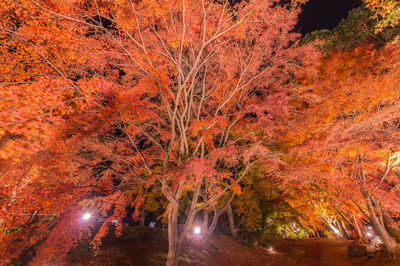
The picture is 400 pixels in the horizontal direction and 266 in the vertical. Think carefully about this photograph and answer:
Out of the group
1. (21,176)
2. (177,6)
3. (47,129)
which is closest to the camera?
(47,129)

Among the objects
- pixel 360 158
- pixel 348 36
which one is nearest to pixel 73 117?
pixel 360 158

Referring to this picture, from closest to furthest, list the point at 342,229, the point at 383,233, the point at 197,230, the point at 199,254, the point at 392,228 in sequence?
the point at 383,233 < the point at 392,228 < the point at 199,254 < the point at 197,230 < the point at 342,229

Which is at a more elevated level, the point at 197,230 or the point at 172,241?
the point at 197,230

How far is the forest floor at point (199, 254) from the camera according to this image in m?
6.93

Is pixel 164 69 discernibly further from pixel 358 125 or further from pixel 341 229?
pixel 341 229

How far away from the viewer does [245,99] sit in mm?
8438

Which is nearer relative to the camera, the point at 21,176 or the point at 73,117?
the point at 73,117

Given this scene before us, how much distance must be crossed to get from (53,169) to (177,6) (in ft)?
27.8

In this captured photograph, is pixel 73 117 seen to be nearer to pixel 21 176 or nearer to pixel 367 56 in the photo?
pixel 21 176

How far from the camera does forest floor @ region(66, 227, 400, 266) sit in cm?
693

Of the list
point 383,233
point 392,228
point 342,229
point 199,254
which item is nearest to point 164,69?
point 199,254

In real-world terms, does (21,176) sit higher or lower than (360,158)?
lower

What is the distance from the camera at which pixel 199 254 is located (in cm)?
851

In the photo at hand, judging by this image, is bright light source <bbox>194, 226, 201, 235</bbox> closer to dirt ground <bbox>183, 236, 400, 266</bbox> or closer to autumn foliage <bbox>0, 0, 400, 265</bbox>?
dirt ground <bbox>183, 236, 400, 266</bbox>
